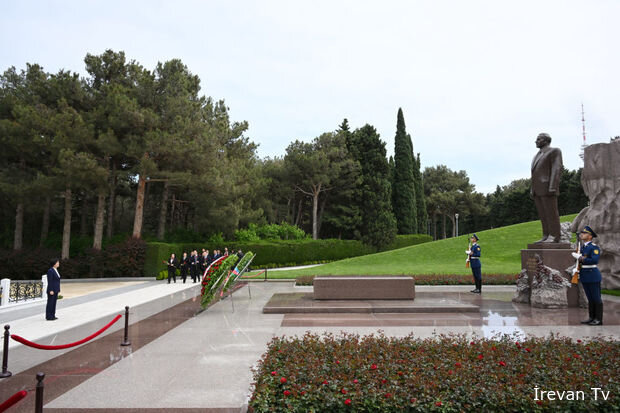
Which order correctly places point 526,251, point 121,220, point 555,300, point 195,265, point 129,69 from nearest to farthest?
point 555,300, point 526,251, point 195,265, point 129,69, point 121,220

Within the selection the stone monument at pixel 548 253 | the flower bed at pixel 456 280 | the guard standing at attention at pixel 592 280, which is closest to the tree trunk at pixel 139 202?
the flower bed at pixel 456 280

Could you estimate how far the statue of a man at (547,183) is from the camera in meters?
10.6

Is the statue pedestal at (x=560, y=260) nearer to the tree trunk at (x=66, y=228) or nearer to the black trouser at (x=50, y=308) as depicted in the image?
the black trouser at (x=50, y=308)

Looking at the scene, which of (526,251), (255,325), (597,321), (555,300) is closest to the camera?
(597,321)

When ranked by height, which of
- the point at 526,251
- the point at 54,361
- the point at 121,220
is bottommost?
the point at 54,361

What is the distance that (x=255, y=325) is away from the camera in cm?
884

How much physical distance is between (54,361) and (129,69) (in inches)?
1056

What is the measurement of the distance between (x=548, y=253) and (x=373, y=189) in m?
30.7

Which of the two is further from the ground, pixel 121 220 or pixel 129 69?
pixel 129 69

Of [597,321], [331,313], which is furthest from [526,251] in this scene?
[331,313]

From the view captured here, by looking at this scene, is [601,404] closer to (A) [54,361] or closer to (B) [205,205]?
(A) [54,361]

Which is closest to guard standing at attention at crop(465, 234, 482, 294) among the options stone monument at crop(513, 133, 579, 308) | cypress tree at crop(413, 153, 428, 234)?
stone monument at crop(513, 133, 579, 308)

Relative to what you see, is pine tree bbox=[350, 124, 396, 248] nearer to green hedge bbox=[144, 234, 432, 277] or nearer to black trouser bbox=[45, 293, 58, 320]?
green hedge bbox=[144, 234, 432, 277]

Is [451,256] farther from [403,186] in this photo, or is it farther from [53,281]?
[53,281]
